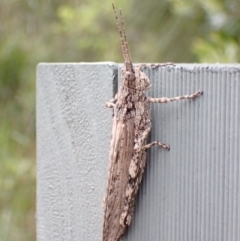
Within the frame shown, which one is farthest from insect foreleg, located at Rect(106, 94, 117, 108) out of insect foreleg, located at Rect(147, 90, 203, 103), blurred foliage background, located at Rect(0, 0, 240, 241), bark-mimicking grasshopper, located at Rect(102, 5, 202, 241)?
blurred foliage background, located at Rect(0, 0, 240, 241)

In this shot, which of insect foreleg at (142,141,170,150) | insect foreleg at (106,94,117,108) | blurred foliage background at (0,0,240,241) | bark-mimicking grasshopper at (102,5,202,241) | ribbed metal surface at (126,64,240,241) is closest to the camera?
ribbed metal surface at (126,64,240,241)

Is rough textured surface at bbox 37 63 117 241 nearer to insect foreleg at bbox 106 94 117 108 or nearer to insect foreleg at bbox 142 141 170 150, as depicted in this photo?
insect foreleg at bbox 106 94 117 108

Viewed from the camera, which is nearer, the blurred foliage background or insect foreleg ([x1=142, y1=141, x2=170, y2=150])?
insect foreleg ([x1=142, y1=141, x2=170, y2=150])

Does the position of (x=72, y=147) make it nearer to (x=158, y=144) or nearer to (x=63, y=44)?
(x=158, y=144)

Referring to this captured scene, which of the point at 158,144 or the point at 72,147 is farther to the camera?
the point at 72,147

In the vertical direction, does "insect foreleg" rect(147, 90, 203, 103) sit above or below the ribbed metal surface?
above

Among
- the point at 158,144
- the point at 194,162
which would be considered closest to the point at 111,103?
the point at 158,144

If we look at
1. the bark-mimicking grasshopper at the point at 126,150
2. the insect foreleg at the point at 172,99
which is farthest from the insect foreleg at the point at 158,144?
the insect foreleg at the point at 172,99

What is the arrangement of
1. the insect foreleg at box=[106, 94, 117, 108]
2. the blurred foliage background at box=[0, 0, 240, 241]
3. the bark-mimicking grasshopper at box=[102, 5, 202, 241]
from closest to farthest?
the bark-mimicking grasshopper at box=[102, 5, 202, 241], the insect foreleg at box=[106, 94, 117, 108], the blurred foliage background at box=[0, 0, 240, 241]

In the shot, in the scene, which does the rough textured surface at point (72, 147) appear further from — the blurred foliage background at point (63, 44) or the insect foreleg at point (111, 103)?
the blurred foliage background at point (63, 44)
